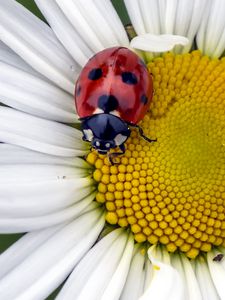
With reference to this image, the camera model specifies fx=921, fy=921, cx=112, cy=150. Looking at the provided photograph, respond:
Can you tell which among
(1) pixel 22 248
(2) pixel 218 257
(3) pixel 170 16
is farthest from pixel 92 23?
(2) pixel 218 257

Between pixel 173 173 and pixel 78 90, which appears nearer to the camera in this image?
pixel 78 90

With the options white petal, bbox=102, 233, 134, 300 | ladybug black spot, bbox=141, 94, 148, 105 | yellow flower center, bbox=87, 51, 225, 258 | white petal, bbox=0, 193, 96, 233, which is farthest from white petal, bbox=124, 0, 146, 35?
white petal, bbox=102, 233, 134, 300

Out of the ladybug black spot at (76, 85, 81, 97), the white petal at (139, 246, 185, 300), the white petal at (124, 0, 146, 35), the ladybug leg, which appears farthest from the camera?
the white petal at (124, 0, 146, 35)

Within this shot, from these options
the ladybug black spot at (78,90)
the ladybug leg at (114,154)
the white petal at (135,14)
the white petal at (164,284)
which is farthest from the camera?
the white petal at (135,14)

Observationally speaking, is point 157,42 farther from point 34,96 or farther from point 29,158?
point 29,158

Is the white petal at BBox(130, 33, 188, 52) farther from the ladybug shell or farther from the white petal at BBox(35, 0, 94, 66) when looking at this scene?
the white petal at BBox(35, 0, 94, 66)

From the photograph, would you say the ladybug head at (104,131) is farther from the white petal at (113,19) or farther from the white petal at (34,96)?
the white petal at (113,19)

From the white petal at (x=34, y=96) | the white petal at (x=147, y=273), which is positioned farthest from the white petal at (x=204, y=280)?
the white petal at (x=34, y=96)
